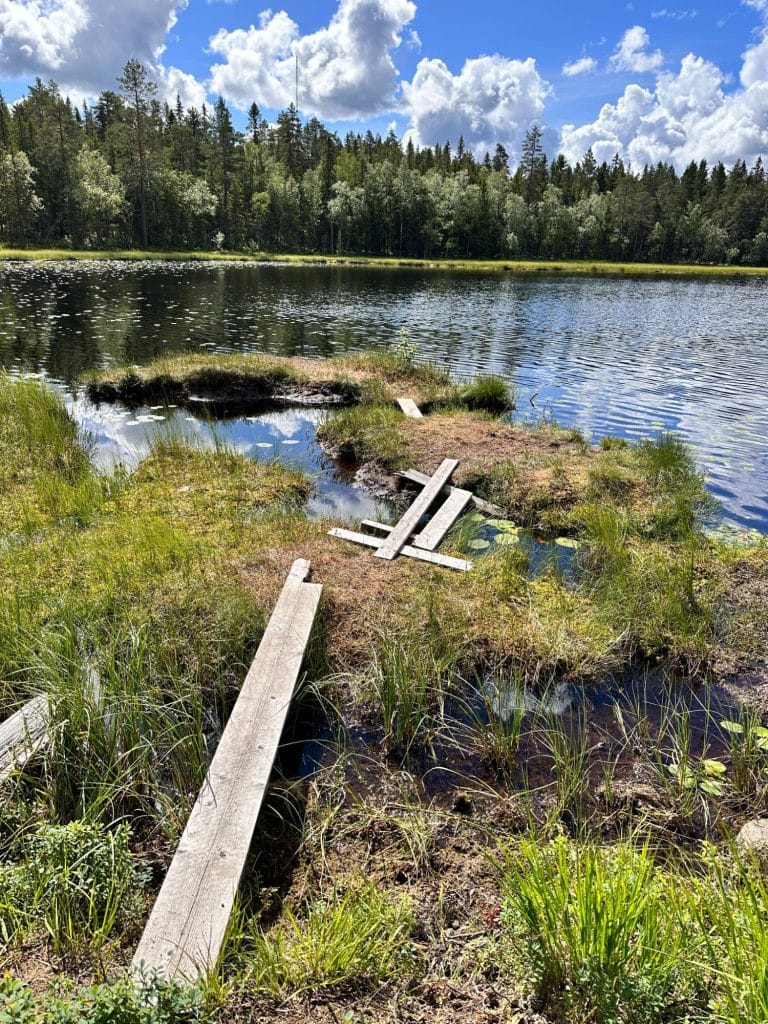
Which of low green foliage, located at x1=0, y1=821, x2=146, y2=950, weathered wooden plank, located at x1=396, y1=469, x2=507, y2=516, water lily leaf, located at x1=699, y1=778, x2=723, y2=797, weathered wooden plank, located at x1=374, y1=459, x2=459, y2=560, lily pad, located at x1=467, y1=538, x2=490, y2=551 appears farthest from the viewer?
weathered wooden plank, located at x1=396, y1=469, x2=507, y2=516

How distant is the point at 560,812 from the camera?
13.1 feet

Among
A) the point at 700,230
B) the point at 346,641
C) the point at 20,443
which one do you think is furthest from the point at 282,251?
the point at 346,641

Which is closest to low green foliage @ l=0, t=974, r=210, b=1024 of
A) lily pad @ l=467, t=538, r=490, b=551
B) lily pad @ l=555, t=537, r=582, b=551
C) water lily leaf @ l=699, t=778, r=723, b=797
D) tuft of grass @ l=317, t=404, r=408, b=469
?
water lily leaf @ l=699, t=778, r=723, b=797

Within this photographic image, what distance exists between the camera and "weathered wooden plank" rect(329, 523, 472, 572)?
753 centimetres

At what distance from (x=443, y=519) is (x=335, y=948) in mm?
6495

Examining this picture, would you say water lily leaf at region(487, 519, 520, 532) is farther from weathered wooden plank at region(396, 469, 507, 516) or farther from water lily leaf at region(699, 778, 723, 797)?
water lily leaf at region(699, 778, 723, 797)

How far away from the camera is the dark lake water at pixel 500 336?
15.5 m

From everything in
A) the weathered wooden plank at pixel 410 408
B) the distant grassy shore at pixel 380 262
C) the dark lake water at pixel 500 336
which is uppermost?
the distant grassy shore at pixel 380 262

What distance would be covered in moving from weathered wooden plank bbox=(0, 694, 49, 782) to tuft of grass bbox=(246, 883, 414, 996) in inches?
79.6

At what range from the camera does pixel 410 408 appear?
14594 mm

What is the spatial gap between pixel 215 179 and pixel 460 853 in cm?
11086

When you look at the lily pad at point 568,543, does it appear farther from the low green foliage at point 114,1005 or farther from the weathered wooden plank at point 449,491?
the low green foliage at point 114,1005

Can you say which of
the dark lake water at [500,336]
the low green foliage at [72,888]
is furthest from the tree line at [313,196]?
the low green foliage at [72,888]

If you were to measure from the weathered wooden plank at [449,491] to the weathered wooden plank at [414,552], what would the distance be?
2.06 m
